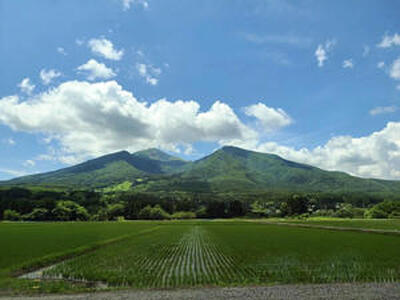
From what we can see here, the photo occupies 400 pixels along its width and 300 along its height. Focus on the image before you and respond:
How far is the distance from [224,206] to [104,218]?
56.1 m

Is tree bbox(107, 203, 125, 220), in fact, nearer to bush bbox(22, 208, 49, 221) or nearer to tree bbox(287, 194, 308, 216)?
bush bbox(22, 208, 49, 221)

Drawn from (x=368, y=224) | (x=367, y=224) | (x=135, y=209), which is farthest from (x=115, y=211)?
(x=368, y=224)

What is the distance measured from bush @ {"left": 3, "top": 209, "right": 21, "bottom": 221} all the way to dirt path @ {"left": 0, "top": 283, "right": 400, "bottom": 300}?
131 metres

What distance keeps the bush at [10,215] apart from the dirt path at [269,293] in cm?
13118

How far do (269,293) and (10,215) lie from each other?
451 ft

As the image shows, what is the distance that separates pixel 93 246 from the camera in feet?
94.4

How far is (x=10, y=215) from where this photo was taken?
11888 cm

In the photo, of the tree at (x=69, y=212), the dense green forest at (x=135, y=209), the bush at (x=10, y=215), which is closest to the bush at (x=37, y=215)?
the dense green forest at (x=135, y=209)

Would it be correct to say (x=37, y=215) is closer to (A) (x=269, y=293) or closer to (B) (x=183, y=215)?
(B) (x=183, y=215)

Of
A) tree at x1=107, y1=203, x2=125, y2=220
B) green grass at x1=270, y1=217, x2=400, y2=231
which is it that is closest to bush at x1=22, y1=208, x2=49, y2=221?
tree at x1=107, y1=203, x2=125, y2=220

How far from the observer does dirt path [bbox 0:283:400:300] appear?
10320mm

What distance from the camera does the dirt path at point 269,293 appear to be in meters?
10.3

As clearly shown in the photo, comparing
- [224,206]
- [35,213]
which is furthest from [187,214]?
[35,213]

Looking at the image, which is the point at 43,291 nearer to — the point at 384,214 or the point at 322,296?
the point at 322,296
